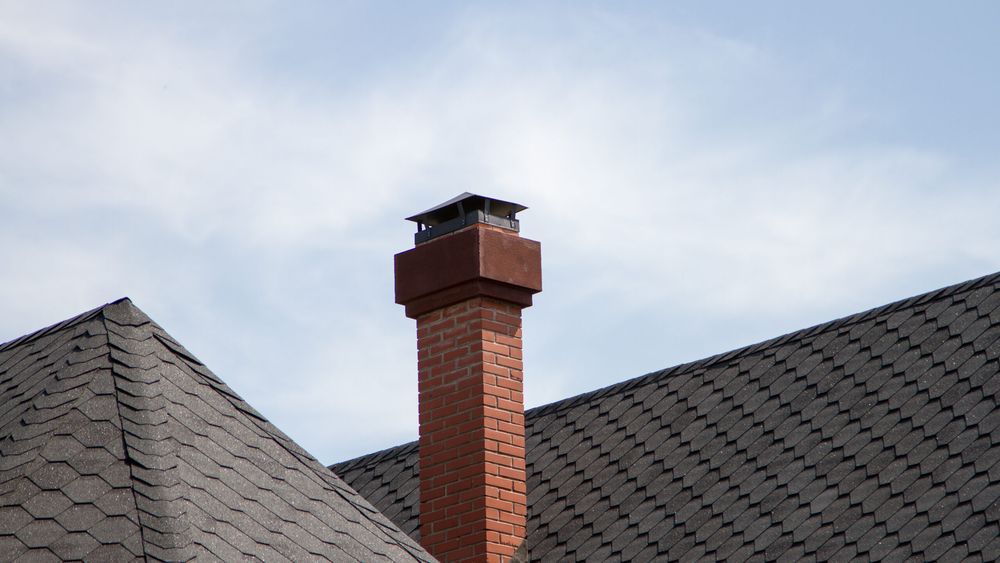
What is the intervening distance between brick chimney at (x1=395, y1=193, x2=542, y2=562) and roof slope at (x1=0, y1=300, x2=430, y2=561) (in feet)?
8.45

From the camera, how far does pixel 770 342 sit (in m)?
14.3

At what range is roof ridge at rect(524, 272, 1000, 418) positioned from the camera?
13211 mm

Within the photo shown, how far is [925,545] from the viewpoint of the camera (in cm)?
1115

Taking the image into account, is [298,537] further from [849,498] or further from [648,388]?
[648,388]

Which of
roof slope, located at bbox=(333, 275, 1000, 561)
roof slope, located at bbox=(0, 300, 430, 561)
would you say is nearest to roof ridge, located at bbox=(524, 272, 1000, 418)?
roof slope, located at bbox=(333, 275, 1000, 561)

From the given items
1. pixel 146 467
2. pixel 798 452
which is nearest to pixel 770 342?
pixel 798 452

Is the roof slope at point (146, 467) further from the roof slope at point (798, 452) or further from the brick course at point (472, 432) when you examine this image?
the roof slope at point (798, 452)

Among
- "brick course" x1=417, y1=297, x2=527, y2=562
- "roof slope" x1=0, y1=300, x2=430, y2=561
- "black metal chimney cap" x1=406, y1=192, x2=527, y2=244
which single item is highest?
"black metal chimney cap" x1=406, y1=192, x2=527, y2=244

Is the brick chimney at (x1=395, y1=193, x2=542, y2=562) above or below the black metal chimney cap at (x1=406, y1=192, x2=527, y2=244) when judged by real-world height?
below

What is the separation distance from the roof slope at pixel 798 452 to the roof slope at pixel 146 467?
107 inches

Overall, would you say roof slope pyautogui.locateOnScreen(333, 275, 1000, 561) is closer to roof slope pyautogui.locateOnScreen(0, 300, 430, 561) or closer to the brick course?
the brick course

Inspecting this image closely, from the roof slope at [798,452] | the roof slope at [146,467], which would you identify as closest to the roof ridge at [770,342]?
Answer: the roof slope at [798,452]

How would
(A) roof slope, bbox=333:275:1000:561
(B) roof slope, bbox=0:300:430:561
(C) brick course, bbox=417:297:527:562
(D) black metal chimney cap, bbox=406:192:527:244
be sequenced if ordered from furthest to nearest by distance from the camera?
1. (D) black metal chimney cap, bbox=406:192:527:244
2. (C) brick course, bbox=417:297:527:562
3. (A) roof slope, bbox=333:275:1000:561
4. (B) roof slope, bbox=0:300:430:561

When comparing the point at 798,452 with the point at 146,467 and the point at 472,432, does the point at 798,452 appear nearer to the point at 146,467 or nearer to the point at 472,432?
the point at 472,432
